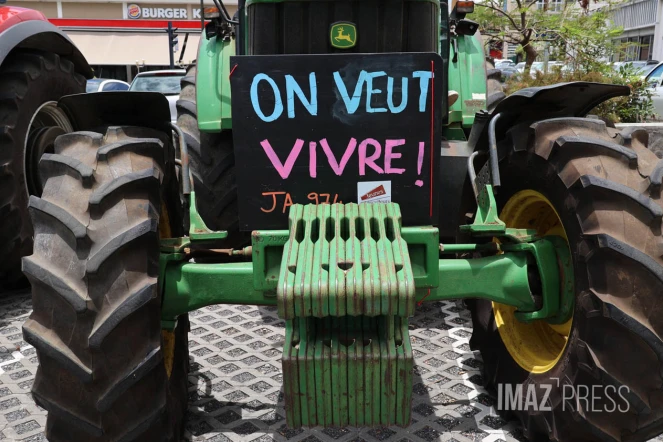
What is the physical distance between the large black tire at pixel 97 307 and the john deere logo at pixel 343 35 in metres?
1.20

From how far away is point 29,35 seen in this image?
5.21 metres

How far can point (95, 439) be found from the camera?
100 inches

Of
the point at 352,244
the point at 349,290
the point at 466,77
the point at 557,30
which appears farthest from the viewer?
the point at 557,30

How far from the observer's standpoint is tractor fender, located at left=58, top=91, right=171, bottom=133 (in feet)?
10.4

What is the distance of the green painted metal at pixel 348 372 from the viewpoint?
245cm

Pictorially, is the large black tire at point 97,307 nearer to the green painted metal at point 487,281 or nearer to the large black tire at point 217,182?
the green painted metal at point 487,281

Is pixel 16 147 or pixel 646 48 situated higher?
pixel 646 48

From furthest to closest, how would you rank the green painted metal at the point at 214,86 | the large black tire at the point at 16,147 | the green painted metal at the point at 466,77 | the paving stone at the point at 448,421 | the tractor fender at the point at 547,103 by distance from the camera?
the large black tire at the point at 16,147 < the green painted metal at the point at 466,77 < the green painted metal at the point at 214,86 < the paving stone at the point at 448,421 < the tractor fender at the point at 547,103

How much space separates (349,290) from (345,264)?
146mm

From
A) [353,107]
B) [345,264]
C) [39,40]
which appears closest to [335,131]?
[353,107]

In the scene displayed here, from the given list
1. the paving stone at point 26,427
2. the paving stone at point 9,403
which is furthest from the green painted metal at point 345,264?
the paving stone at point 9,403

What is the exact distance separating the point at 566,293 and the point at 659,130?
225 inches

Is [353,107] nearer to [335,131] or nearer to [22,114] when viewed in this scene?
[335,131]

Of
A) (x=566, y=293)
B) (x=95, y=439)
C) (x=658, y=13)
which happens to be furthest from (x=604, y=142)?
(x=658, y=13)
